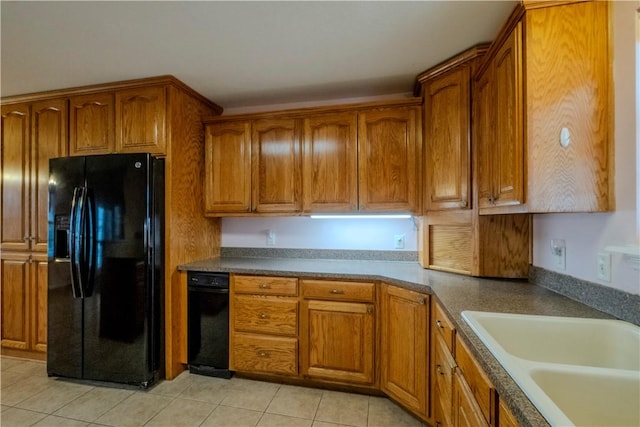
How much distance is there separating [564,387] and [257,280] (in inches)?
70.0

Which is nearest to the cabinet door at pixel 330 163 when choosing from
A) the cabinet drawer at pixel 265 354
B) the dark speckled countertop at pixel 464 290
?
the dark speckled countertop at pixel 464 290

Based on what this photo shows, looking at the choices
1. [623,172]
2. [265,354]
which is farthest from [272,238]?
[623,172]

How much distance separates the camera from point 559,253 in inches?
58.2

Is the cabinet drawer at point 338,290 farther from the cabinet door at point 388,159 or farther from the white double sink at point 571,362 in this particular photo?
the white double sink at point 571,362

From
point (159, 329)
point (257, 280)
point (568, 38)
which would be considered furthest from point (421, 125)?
point (159, 329)

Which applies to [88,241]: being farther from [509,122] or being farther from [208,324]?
[509,122]

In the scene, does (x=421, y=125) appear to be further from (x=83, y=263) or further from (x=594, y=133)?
(x=83, y=263)

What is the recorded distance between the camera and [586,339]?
1.08m

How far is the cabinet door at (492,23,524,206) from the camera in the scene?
4.19 ft

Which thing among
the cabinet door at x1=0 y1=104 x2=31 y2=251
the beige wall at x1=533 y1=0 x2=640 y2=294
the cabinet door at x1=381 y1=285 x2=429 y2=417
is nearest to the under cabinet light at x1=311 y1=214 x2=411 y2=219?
the cabinet door at x1=381 y1=285 x2=429 y2=417

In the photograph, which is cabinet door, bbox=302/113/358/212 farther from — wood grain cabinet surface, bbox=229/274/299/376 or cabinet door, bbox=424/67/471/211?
wood grain cabinet surface, bbox=229/274/299/376

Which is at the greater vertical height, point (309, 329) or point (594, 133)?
point (594, 133)

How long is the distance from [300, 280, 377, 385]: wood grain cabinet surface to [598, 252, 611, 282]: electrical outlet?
1142 millimetres

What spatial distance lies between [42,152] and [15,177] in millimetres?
357
